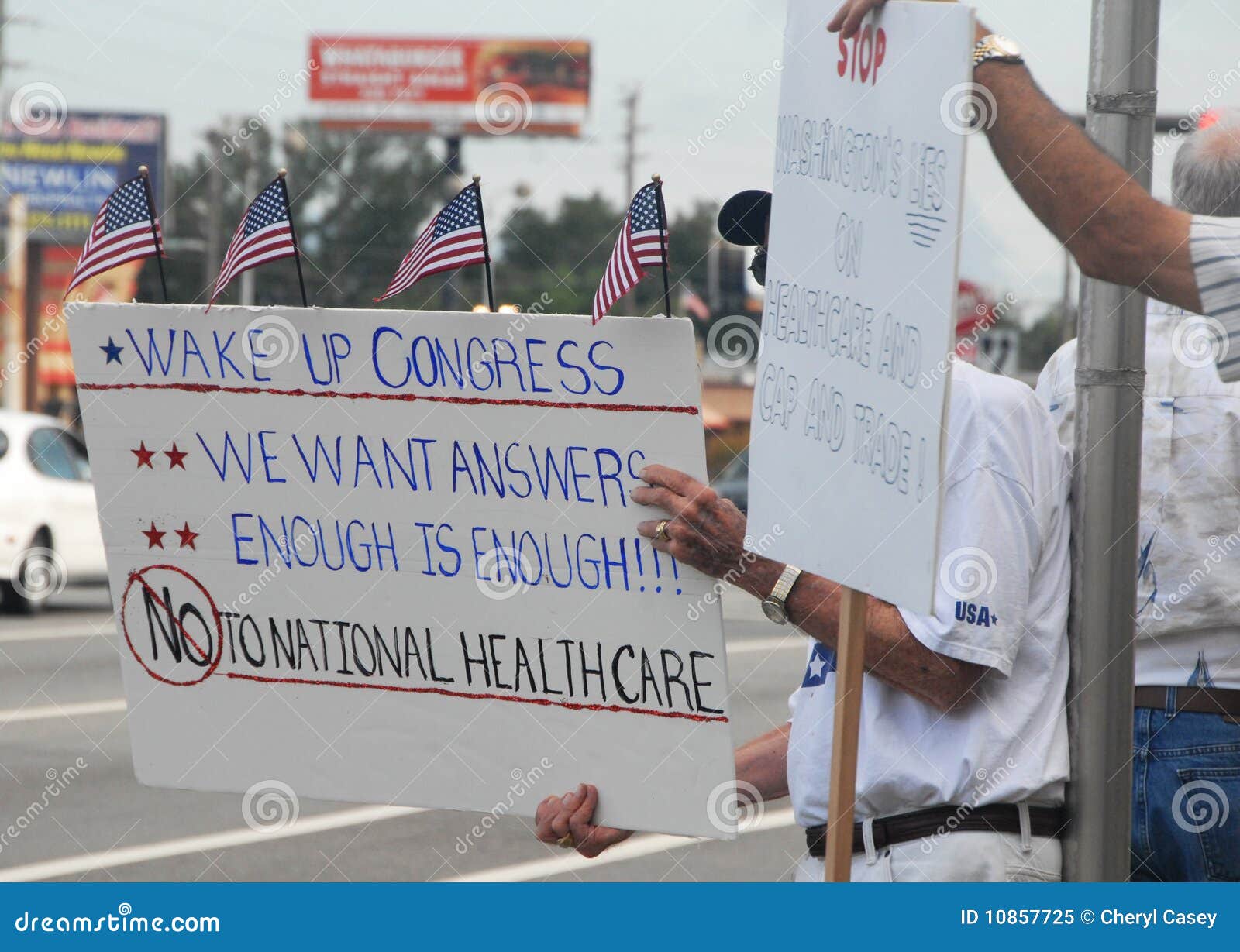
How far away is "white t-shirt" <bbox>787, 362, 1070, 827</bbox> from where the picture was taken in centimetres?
250

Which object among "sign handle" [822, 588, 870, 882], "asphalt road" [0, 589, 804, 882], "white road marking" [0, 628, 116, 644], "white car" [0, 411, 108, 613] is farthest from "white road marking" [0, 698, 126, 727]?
"sign handle" [822, 588, 870, 882]

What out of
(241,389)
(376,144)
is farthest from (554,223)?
(241,389)

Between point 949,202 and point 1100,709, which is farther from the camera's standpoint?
point 1100,709

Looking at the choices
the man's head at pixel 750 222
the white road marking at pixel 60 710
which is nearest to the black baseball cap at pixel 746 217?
the man's head at pixel 750 222

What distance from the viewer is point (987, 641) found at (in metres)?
2.50

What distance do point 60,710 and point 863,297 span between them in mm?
9389

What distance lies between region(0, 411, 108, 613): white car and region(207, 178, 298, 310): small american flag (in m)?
13.0

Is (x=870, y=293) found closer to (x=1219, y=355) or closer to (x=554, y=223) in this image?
(x=1219, y=355)

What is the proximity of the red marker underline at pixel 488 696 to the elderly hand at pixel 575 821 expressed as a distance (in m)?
0.15

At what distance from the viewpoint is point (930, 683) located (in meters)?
2.54

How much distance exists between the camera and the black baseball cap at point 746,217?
115 inches

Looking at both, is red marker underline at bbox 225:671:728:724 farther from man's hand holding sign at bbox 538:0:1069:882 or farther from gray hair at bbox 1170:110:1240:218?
gray hair at bbox 1170:110:1240:218

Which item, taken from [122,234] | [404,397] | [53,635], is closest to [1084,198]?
[404,397]
